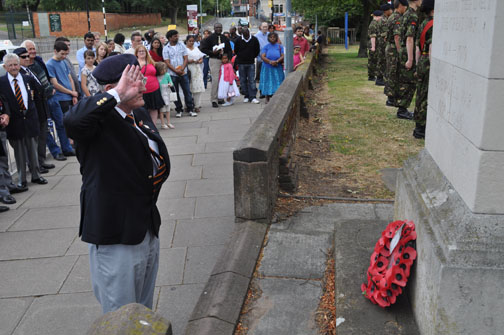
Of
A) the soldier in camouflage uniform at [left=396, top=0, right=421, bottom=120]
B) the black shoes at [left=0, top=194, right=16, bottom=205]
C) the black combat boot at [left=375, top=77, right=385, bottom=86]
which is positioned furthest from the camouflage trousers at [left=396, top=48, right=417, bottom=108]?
the black shoes at [left=0, top=194, right=16, bottom=205]

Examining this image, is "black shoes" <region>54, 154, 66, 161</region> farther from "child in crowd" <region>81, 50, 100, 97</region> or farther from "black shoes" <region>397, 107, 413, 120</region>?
"black shoes" <region>397, 107, 413, 120</region>

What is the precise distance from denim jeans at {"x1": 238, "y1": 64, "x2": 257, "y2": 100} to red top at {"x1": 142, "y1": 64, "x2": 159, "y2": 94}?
4.00 metres

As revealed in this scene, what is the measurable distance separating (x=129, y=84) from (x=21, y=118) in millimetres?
5490

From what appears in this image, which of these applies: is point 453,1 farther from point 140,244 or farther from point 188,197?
point 188,197

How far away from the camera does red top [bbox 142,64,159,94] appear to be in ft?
33.5

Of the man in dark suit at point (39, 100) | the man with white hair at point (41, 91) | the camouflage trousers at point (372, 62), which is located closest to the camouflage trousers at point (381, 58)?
the camouflage trousers at point (372, 62)

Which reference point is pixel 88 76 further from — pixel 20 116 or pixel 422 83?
pixel 422 83

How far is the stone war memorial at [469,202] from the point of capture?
8.24 ft

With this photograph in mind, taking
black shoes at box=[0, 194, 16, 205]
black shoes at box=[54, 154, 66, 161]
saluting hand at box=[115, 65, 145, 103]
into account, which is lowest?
black shoes at box=[54, 154, 66, 161]

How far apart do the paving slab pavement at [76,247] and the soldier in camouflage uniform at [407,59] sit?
3.36 metres

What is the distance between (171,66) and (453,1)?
9791mm

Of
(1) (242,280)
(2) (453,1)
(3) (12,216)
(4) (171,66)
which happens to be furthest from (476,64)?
(4) (171,66)

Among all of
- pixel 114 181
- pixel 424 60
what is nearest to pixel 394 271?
pixel 114 181

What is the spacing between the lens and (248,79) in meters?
14.2
